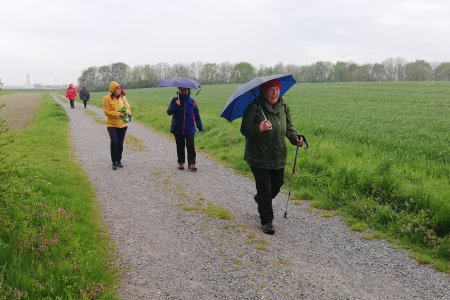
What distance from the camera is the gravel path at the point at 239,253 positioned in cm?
404

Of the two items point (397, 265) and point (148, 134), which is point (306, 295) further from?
point (148, 134)

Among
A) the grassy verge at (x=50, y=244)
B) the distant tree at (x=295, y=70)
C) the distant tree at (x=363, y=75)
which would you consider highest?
the distant tree at (x=295, y=70)

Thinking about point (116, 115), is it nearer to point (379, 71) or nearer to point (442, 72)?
point (442, 72)

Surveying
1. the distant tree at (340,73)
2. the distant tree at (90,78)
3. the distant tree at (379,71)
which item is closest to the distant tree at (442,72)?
the distant tree at (379,71)

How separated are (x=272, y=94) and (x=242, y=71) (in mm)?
114542

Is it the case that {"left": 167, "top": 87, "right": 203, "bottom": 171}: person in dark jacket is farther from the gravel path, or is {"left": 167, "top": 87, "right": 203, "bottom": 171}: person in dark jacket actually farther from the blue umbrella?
the blue umbrella

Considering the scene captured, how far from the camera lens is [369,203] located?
6.37 meters

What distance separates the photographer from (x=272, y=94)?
18.2ft

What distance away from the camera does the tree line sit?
4156 inches

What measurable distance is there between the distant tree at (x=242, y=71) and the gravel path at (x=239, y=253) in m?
111

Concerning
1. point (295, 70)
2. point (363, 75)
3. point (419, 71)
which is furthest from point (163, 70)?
point (419, 71)

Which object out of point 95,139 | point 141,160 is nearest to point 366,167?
point 141,160

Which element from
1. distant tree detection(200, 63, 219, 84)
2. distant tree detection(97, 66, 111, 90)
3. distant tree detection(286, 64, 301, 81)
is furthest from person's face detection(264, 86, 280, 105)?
distant tree detection(200, 63, 219, 84)

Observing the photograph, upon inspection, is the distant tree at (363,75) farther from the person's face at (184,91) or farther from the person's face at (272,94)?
the person's face at (272,94)
